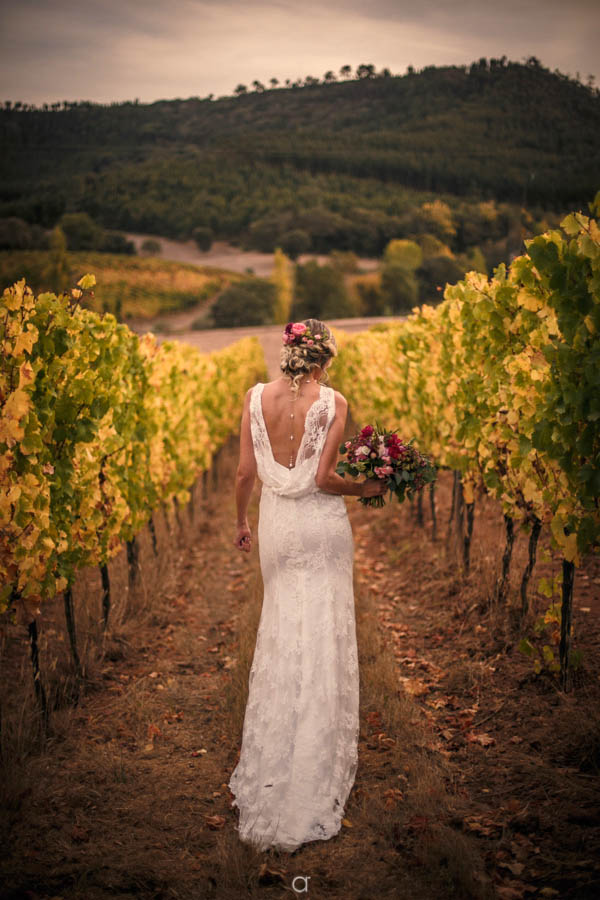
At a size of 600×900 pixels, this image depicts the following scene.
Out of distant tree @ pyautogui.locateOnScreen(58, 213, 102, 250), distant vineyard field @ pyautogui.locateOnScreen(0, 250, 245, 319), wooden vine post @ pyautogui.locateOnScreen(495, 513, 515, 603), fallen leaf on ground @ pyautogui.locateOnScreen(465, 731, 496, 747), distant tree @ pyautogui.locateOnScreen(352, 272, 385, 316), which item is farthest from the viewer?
distant tree @ pyautogui.locateOnScreen(58, 213, 102, 250)

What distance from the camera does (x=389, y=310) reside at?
5256cm

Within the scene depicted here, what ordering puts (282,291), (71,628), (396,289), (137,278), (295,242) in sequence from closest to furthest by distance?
1. (71,628)
2. (396,289)
3. (282,291)
4. (137,278)
5. (295,242)


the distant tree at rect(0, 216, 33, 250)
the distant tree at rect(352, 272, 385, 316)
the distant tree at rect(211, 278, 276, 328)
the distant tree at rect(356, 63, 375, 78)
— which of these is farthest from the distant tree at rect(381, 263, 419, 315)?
the distant tree at rect(356, 63, 375, 78)

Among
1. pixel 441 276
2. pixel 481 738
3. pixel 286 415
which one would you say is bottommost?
pixel 481 738

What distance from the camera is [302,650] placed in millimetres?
3445

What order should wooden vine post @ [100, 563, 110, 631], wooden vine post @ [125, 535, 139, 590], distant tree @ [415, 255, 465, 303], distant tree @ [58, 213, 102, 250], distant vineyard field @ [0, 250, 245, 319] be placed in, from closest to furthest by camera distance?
1. wooden vine post @ [100, 563, 110, 631]
2. wooden vine post @ [125, 535, 139, 590]
3. distant tree @ [415, 255, 465, 303]
4. distant vineyard field @ [0, 250, 245, 319]
5. distant tree @ [58, 213, 102, 250]

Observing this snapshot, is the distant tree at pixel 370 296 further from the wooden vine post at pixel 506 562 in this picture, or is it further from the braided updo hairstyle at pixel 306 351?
the braided updo hairstyle at pixel 306 351

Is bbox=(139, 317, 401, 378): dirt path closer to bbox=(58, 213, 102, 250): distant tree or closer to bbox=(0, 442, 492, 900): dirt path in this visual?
bbox=(58, 213, 102, 250): distant tree

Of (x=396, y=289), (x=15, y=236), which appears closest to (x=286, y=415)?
(x=396, y=289)

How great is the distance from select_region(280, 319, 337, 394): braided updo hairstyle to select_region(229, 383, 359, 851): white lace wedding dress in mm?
169

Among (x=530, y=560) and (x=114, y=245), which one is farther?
(x=114, y=245)

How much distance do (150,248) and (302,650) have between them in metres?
81.4

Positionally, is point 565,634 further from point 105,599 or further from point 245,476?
point 105,599

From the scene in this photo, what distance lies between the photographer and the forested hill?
46.1m
